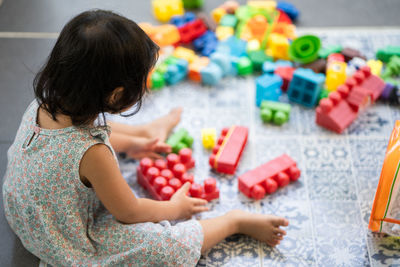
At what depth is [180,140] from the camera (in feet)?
4.35

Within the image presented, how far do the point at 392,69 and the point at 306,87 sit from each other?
1.08 ft

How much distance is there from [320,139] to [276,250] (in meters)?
0.40

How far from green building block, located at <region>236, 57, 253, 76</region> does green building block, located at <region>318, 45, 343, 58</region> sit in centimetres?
23

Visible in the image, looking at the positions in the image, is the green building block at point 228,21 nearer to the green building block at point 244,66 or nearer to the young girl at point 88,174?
the green building block at point 244,66

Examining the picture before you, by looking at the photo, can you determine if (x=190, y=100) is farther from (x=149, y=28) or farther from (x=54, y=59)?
(x=54, y=59)

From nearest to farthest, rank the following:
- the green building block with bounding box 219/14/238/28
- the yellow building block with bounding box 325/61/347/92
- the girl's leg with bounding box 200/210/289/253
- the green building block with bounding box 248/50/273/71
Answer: the girl's leg with bounding box 200/210/289/253, the yellow building block with bounding box 325/61/347/92, the green building block with bounding box 248/50/273/71, the green building block with bounding box 219/14/238/28

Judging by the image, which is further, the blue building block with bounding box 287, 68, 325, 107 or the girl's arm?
the blue building block with bounding box 287, 68, 325, 107

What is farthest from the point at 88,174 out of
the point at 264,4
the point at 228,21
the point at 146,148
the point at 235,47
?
the point at 264,4

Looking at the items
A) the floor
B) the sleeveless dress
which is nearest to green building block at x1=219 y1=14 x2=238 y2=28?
the floor

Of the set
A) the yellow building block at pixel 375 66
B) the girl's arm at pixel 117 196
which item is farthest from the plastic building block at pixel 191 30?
the girl's arm at pixel 117 196

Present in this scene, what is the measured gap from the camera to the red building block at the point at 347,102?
4.40 feet

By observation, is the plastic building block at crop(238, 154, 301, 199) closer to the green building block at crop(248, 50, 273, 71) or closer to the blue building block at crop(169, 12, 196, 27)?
the green building block at crop(248, 50, 273, 71)

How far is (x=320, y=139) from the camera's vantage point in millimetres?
1356

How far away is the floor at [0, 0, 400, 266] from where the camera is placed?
3.60 ft
